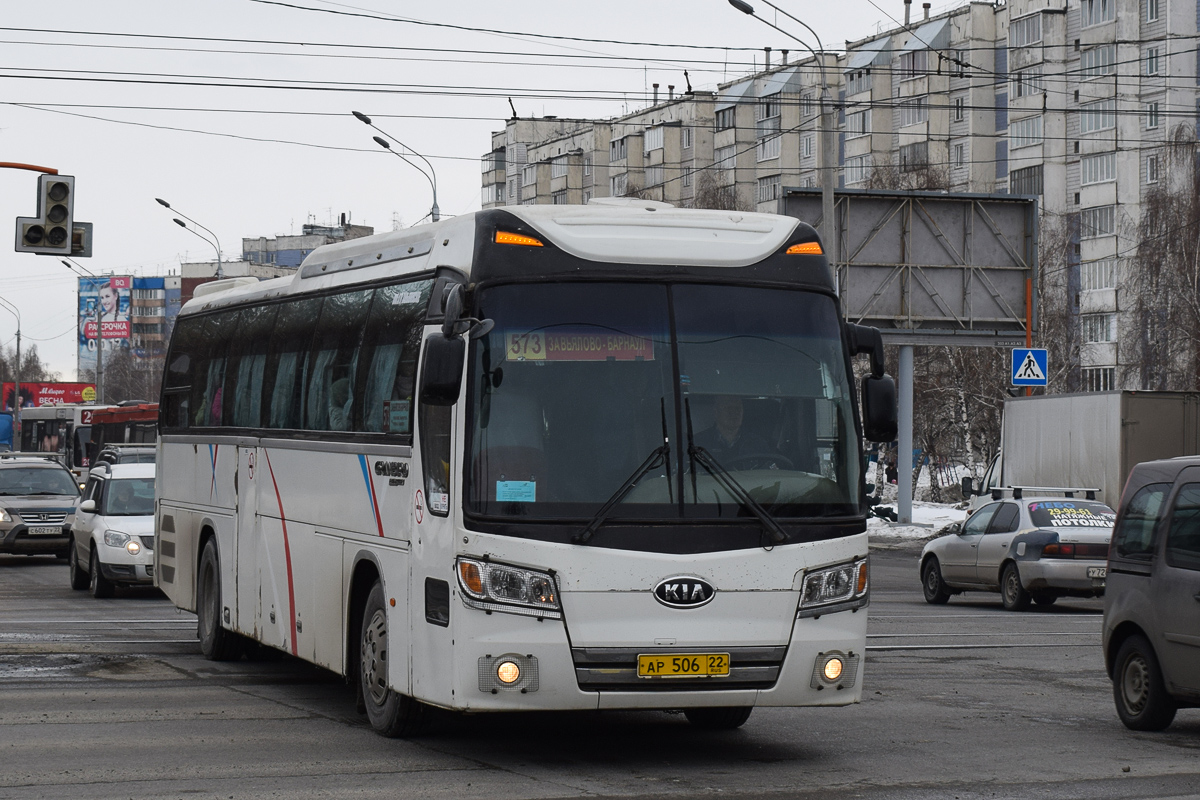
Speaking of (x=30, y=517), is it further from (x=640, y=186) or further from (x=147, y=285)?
(x=147, y=285)

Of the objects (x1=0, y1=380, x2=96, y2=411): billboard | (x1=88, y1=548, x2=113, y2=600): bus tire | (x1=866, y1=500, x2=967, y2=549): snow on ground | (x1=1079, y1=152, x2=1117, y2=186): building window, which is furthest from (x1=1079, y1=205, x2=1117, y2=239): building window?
(x1=0, y1=380, x2=96, y2=411): billboard

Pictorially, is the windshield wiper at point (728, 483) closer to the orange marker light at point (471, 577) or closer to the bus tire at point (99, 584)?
the orange marker light at point (471, 577)

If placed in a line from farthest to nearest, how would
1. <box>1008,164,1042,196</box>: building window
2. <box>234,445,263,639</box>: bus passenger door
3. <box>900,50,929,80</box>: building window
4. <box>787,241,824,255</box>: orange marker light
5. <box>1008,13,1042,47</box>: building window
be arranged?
<box>900,50,929,80</box>: building window < <box>1008,164,1042,196</box>: building window < <box>1008,13,1042,47</box>: building window < <box>234,445,263,639</box>: bus passenger door < <box>787,241,824,255</box>: orange marker light

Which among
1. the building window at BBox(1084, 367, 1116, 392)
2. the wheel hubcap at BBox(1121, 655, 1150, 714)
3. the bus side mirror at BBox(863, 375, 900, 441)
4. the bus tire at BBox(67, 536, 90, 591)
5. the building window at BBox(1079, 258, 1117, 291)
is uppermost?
the building window at BBox(1079, 258, 1117, 291)

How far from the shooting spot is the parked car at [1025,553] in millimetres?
20797

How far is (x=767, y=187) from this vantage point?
311 ft

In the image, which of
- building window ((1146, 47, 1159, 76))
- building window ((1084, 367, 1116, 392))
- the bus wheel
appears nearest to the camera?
the bus wheel

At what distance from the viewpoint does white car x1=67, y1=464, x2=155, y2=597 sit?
2144 cm

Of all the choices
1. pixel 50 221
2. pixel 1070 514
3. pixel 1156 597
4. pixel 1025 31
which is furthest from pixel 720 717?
pixel 1025 31

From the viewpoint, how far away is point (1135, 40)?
70.7 meters

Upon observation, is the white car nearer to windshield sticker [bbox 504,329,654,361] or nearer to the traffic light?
the traffic light

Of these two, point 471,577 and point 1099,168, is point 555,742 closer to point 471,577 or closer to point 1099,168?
point 471,577

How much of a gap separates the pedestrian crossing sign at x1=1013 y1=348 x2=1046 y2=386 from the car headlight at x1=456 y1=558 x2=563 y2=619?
26.5m

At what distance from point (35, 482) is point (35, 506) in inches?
33.7
